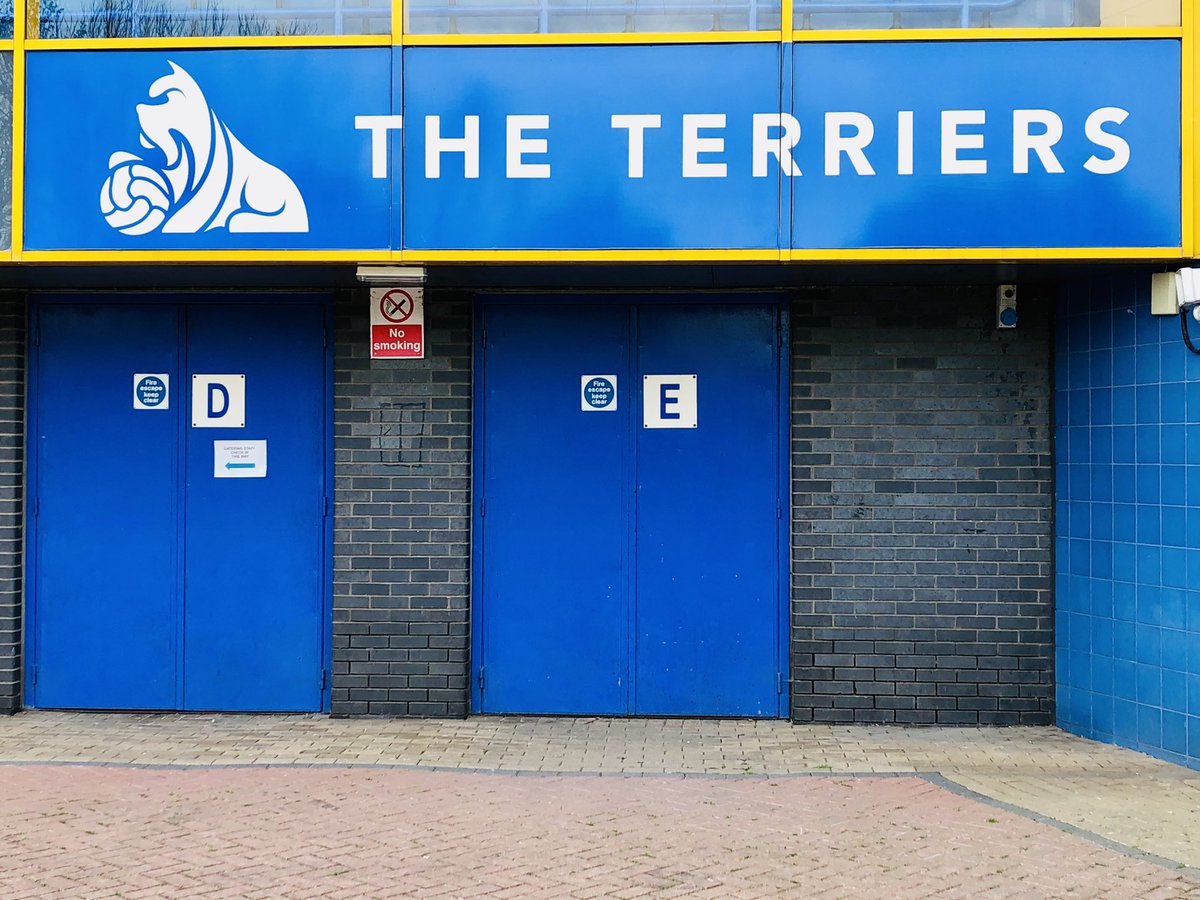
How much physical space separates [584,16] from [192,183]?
7.97 feet

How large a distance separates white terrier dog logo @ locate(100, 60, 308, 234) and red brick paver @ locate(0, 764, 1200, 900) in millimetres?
3023

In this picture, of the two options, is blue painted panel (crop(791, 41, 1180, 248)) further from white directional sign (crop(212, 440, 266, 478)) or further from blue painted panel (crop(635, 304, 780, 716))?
white directional sign (crop(212, 440, 266, 478))

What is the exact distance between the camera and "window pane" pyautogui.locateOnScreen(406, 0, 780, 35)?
739 cm

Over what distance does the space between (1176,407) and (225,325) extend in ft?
18.9

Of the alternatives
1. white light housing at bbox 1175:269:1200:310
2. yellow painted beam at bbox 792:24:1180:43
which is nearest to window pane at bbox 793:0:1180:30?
yellow painted beam at bbox 792:24:1180:43

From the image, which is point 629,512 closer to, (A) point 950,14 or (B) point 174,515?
(B) point 174,515

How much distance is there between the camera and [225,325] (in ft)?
27.4

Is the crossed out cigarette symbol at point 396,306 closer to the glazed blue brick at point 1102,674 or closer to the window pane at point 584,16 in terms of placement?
the window pane at point 584,16

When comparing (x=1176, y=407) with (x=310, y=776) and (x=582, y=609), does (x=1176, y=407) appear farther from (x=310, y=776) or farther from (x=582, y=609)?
(x=310, y=776)

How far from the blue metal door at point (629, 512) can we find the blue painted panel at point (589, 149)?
112 cm

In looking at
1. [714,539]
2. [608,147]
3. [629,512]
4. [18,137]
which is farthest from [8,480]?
[714,539]

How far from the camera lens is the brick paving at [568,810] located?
527 cm

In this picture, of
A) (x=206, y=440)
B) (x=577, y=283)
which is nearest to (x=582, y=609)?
(x=577, y=283)

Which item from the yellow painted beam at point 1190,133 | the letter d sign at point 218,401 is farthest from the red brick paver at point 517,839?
the yellow painted beam at point 1190,133
